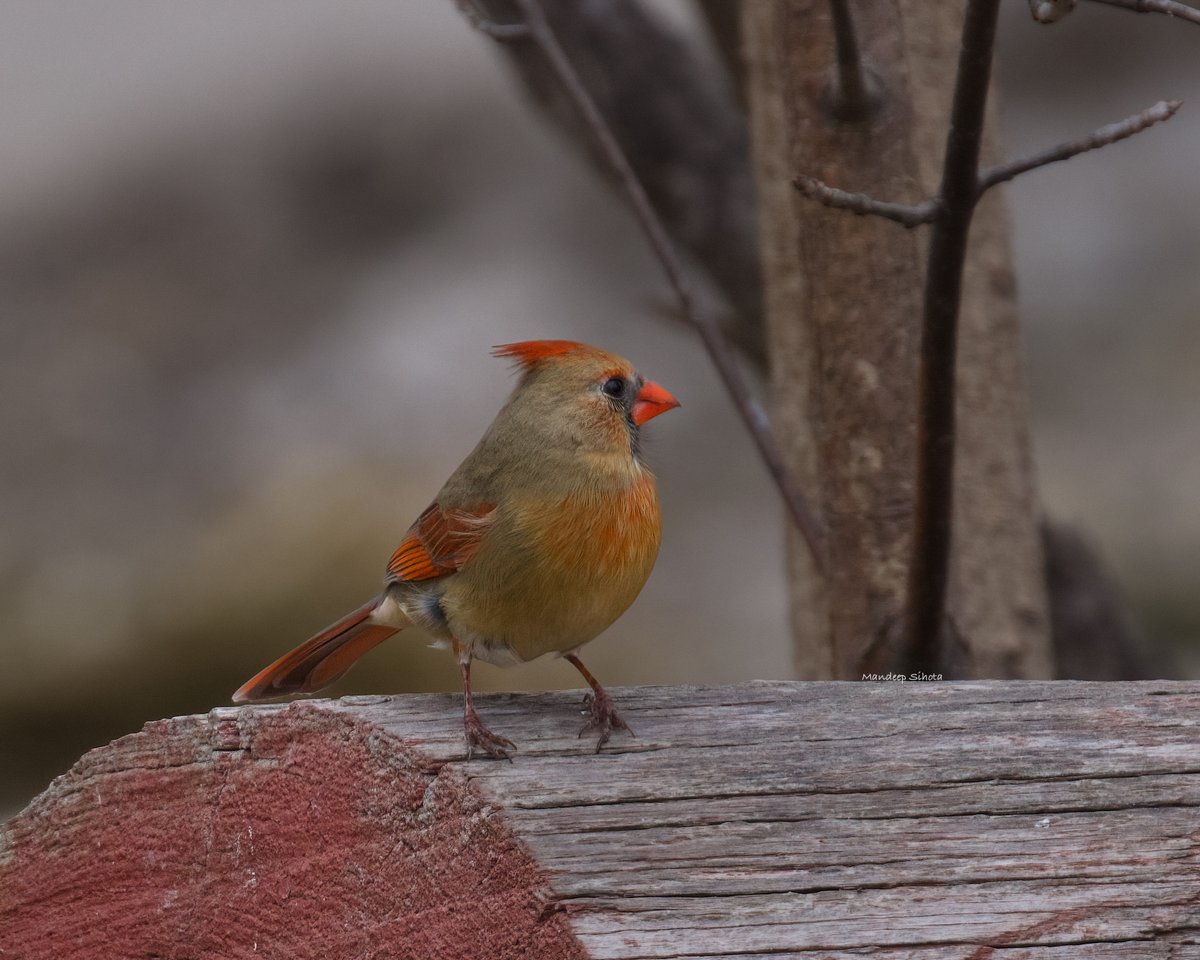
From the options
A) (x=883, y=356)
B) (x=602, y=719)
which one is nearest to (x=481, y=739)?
(x=602, y=719)

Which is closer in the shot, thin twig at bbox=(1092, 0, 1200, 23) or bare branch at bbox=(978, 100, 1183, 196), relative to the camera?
thin twig at bbox=(1092, 0, 1200, 23)

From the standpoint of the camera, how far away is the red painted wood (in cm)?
179

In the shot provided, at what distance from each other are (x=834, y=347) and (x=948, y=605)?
0.53 metres

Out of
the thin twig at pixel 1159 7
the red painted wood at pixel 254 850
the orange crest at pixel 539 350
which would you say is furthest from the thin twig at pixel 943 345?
the red painted wood at pixel 254 850

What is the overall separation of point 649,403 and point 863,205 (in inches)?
26.3

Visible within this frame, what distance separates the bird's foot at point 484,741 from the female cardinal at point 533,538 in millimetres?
169

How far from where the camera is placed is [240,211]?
28.6 ft

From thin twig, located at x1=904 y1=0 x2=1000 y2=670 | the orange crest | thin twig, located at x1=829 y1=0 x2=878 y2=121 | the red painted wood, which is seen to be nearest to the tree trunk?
thin twig, located at x1=829 y1=0 x2=878 y2=121

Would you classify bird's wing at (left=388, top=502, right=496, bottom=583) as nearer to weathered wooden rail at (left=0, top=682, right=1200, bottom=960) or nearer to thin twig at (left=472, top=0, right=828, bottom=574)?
weathered wooden rail at (left=0, top=682, right=1200, bottom=960)

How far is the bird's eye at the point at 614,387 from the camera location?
2.69 metres

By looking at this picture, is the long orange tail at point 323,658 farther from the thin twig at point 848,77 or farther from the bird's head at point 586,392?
the thin twig at point 848,77

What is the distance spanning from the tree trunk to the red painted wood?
1295 mm

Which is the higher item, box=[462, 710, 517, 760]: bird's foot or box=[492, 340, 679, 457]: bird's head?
box=[492, 340, 679, 457]: bird's head

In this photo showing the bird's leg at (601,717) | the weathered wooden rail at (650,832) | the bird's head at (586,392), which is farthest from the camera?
the bird's head at (586,392)
